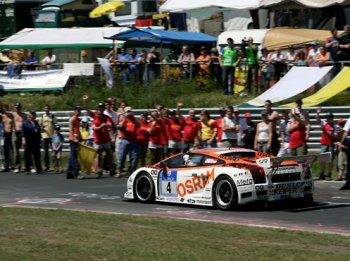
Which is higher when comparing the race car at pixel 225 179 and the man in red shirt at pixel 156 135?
the man in red shirt at pixel 156 135

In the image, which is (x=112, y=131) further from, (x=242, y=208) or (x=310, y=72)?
(x=242, y=208)

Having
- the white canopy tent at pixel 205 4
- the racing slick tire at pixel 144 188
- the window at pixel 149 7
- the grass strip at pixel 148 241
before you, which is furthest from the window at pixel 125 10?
the grass strip at pixel 148 241

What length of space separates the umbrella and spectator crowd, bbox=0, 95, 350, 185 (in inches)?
502

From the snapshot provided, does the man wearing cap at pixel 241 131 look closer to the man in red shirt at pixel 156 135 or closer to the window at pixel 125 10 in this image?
the man in red shirt at pixel 156 135

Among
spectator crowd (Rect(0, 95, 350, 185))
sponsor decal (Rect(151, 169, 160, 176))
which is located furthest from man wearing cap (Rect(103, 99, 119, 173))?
sponsor decal (Rect(151, 169, 160, 176))

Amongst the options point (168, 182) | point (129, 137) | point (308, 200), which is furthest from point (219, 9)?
point (308, 200)

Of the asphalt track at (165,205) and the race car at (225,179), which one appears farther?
the race car at (225,179)

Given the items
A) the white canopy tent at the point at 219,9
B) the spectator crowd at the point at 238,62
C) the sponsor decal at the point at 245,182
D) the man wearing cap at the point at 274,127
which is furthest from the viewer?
the white canopy tent at the point at 219,9

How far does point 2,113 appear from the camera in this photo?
2797 centimetres

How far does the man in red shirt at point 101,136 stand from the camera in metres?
25.1

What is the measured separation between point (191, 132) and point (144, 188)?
4767 mm

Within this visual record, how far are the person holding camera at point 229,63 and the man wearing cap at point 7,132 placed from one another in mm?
6275

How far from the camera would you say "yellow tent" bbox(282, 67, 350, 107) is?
26453 mm

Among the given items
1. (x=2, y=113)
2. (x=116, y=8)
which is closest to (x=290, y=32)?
(x=2, y=113)
